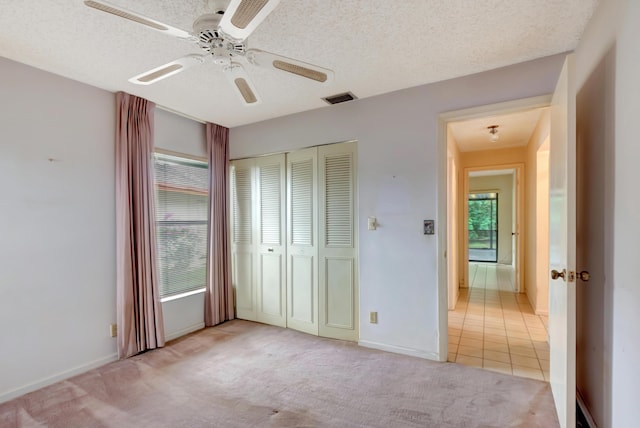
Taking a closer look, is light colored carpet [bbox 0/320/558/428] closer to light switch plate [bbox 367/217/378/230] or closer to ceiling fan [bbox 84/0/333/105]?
light switch plate [bbox 367/217/378/230]

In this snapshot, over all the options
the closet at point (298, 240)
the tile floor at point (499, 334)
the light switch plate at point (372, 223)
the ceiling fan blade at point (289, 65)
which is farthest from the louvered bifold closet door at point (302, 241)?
the ceiling fan blade at point (289, 65)

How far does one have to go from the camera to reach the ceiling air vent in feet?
9.59

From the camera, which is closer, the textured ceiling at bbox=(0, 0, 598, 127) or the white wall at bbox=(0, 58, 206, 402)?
the textured ceiling at bbox=(0, 0, 598, 127)

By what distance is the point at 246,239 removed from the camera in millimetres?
3857

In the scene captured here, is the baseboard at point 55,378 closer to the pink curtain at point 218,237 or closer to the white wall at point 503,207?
the pink curtain at point 218,237

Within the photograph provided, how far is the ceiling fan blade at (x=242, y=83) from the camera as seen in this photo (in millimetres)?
1671

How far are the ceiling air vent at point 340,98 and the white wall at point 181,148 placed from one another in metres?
1.64

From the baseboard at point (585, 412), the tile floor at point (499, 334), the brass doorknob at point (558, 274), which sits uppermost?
the brass doorknob at point (558, 274)

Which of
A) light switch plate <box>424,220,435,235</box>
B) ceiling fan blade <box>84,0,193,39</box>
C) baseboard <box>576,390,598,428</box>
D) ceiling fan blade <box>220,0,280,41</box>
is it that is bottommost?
baseboard <box>576,390,598,428</box>

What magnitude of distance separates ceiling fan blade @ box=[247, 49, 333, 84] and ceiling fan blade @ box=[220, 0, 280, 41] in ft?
0.77

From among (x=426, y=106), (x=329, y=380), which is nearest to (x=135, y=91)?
(x=426, y=106)

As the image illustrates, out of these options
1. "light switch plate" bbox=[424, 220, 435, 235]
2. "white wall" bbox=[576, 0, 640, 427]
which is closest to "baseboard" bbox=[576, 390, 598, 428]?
"white wall" bbox=[576, 0, 640, 427]

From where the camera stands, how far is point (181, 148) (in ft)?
11.2

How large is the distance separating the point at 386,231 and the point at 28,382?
305 centimetres
